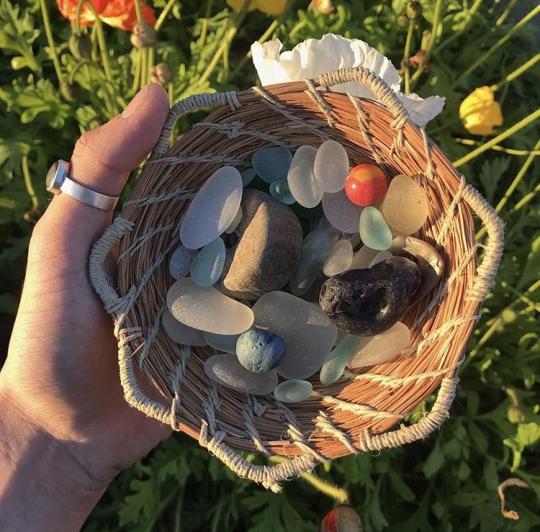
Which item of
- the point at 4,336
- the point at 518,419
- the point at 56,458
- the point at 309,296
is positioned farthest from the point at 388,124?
the point at 4,336

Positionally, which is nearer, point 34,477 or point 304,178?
point 304,178

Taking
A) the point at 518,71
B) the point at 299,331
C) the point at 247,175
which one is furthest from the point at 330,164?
the point at 518,71

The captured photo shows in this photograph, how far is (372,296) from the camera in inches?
38.0

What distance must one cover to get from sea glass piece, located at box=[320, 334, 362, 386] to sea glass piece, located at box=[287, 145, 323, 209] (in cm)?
22

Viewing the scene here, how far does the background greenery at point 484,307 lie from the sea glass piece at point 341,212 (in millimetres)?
348

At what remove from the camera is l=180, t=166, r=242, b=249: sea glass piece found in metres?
1.02

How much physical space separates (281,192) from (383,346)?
30 centimetres

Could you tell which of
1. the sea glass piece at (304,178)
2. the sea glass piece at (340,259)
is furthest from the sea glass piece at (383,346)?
the sea glass piece at (304,178)

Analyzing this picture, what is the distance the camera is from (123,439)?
1199mm

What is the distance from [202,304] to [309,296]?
0.20 meters

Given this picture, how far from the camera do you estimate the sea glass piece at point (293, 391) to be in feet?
3.24

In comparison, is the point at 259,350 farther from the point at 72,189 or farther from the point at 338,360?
the point at 72,189

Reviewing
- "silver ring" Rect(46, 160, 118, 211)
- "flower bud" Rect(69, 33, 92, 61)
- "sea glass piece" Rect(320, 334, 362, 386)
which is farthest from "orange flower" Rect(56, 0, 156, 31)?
"sea glass piece" Rect(320, 334, 362, 386)

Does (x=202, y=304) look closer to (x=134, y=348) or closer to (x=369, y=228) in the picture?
(x=134, y=348)
